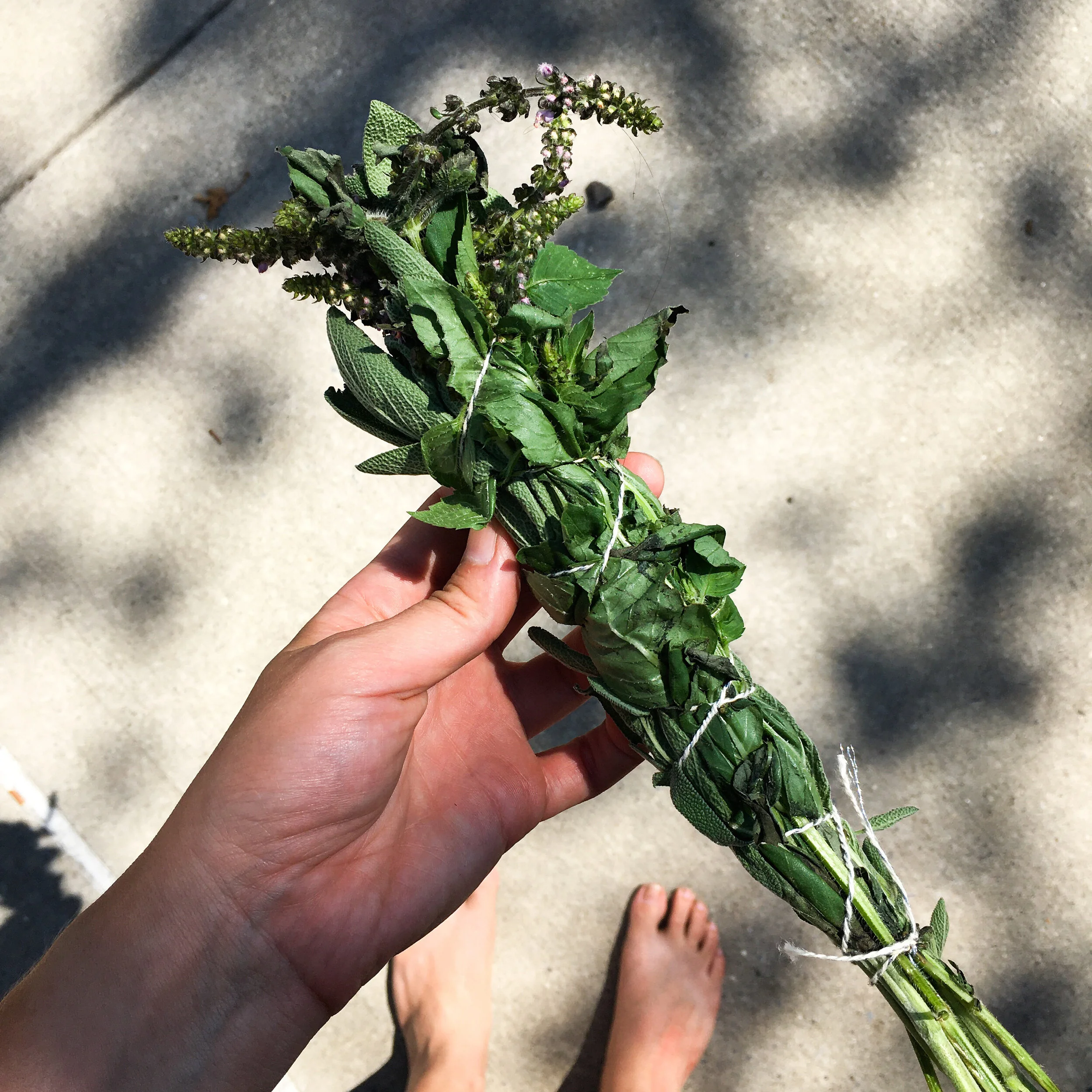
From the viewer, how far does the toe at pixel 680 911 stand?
6.57ft

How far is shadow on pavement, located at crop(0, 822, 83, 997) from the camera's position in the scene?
2111mm

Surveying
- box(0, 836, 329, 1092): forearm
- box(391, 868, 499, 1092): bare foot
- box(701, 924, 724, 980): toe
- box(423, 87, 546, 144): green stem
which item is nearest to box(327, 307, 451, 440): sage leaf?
box(423, 87, 546, 144): green stem

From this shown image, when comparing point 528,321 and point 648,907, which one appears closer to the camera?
point 528,321

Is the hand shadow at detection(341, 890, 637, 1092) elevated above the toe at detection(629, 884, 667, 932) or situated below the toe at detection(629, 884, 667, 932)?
below

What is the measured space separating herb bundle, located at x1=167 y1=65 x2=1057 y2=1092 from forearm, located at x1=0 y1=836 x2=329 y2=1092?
0.67 meters

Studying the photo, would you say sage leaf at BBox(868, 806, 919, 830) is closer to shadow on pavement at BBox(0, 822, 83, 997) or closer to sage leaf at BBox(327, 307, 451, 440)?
sage leaf at BBox(327, 307, 451, 440)

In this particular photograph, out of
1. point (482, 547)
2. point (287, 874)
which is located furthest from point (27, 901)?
point (482, 547)

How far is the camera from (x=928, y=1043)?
1.21m

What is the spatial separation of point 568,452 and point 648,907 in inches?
52.2

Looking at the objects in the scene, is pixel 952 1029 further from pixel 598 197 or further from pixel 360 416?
pixel 598 197

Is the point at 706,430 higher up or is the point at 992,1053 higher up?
the point at 706,430

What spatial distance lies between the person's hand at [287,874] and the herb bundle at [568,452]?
209mm

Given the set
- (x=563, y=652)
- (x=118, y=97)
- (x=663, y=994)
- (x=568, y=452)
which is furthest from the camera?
(x=118, y=97)

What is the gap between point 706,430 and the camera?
2.07 metres
